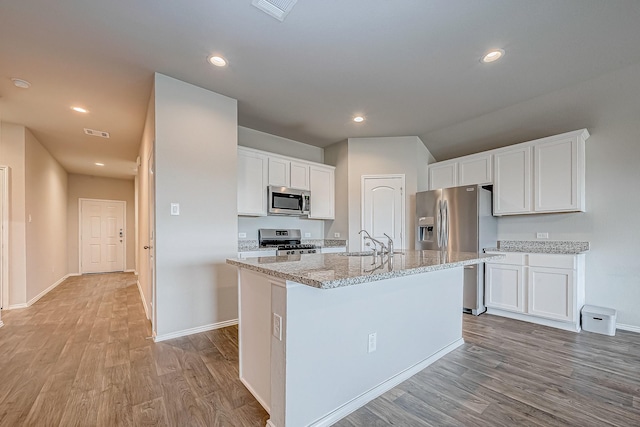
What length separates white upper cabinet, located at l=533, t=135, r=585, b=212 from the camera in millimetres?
3289

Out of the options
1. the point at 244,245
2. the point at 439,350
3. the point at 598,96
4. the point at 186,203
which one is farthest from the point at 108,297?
the point at 598,96

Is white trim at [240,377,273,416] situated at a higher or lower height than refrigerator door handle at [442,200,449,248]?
lower

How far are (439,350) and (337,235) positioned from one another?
281 cm

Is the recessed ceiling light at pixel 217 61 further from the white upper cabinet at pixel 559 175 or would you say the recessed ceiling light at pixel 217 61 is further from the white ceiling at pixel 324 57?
the white upper cabinet at pixel 559 175

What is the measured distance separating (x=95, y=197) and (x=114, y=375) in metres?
6.98

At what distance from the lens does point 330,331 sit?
5.41 feet

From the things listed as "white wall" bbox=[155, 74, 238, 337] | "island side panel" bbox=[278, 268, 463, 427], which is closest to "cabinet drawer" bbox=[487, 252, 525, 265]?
"island side panel" bbox=[278, 268, 463, 427]

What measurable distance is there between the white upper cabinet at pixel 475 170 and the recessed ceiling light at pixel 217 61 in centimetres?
356

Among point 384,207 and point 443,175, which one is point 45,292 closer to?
point 384,207

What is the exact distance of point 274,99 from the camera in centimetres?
342

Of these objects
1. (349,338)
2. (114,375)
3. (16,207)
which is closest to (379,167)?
(349,338)

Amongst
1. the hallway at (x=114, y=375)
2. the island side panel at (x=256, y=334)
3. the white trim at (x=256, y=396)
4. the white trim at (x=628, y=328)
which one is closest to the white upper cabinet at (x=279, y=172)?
the hallway at (x=114, y=375)

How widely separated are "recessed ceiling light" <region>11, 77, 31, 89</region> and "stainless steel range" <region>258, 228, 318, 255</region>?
10.1 feet

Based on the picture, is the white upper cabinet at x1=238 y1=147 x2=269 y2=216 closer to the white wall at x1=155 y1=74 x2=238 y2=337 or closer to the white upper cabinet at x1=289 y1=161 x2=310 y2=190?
the white upper cabinet at x1=289 y1=161 x2=310 y2=190
